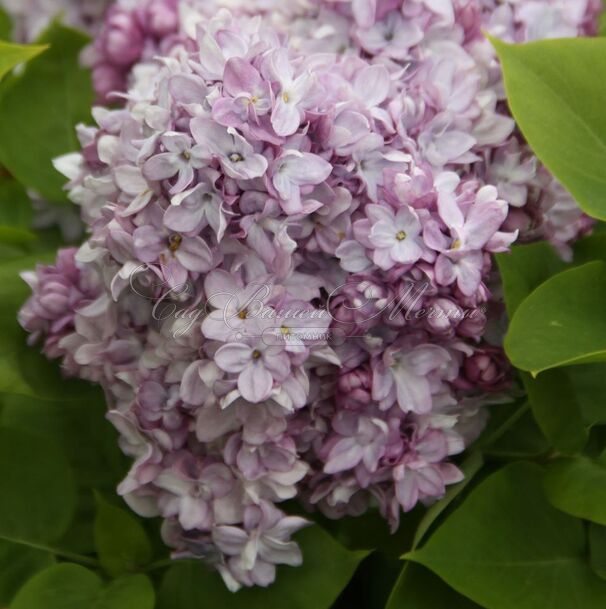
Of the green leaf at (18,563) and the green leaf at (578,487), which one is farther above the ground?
the green leaf at (578,487)

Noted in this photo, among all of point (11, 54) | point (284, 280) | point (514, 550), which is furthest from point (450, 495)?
point (11, 54)

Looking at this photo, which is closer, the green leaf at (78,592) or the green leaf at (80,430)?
the green leaf at (78,592)

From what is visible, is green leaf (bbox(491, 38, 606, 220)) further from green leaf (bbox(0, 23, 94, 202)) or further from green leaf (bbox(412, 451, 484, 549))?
green leaf (bbox(0, 23, 94, 202))

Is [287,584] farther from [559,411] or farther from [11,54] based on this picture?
[11,54]

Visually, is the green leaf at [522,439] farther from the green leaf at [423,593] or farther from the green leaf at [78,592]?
the green leaf at [78,592]

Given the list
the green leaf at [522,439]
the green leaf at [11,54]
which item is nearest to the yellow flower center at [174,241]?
the green leaf at [11,54]

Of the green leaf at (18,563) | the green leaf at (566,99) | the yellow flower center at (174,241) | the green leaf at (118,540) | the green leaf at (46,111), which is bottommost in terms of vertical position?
the green leaf at (18,563)

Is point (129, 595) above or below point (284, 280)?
below

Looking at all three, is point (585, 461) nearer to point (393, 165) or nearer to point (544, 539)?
point (544, 539)
